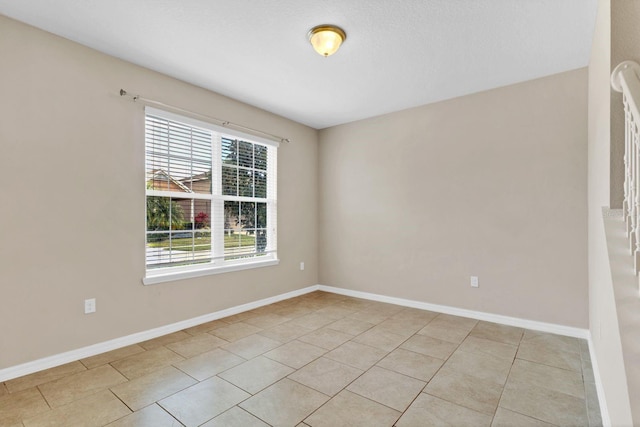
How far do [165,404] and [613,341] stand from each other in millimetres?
2429

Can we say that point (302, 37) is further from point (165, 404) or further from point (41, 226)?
point (165, 404)

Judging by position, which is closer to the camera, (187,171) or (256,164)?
(187,171)

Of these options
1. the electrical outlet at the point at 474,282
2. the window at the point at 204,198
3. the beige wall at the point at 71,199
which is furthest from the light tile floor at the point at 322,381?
the window at the point at 204,198

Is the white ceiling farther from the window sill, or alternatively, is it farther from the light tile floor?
the light tile floor

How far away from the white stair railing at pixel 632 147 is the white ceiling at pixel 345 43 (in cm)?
111

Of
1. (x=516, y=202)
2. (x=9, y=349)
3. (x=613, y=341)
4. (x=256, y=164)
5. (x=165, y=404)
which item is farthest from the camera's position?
(x=256, y=164)

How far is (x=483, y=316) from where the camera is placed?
3.56 meters

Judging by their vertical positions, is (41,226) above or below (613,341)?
above

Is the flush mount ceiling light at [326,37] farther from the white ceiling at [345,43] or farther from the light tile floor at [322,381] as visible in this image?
the light tile floor at [322,381]

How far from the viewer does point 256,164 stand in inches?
166

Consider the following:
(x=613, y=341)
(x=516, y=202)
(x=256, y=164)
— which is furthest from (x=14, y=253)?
(x=516, y=202)

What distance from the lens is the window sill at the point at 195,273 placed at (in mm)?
3094

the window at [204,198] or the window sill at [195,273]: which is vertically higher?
the window at [204,198]

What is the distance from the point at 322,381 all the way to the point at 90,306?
2.05 m
